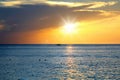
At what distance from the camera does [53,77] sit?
211 ft

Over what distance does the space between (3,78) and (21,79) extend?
14.1 ft

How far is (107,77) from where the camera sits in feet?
210

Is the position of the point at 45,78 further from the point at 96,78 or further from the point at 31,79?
the point at 96,78

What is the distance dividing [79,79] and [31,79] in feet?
29.5

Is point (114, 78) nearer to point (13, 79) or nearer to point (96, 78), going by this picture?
point (96, 78)

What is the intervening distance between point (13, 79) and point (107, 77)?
17855 millimetres

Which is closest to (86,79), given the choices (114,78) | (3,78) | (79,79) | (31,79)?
(79,79)

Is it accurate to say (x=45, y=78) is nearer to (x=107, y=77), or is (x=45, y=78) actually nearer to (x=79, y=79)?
(x=79, y=79)

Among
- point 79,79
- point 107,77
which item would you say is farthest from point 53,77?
point 107,77

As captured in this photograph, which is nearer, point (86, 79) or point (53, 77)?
point (86, 79)

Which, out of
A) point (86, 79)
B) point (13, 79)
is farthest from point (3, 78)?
point (86, 79)

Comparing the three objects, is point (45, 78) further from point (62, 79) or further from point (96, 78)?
point (96, 78)

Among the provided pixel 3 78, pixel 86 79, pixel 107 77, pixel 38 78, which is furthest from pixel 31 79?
pixel 107 77

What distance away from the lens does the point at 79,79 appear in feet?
199
